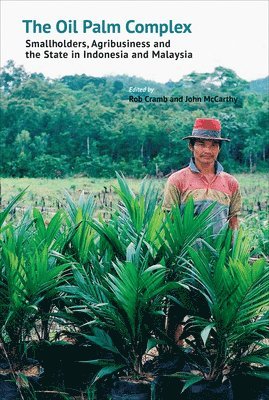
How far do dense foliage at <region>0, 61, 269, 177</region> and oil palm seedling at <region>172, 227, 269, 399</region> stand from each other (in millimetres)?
18727

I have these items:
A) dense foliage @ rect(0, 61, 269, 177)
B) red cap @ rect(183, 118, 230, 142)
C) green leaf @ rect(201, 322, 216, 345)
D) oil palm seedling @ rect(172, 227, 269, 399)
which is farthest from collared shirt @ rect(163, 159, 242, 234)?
dense foliage @ rect(0, 61, 269, 177)

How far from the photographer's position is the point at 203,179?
350 centimetres

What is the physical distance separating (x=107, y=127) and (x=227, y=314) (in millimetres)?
23365

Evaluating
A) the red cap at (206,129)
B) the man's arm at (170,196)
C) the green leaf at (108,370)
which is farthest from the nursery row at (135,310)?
the red cap at (206,129)

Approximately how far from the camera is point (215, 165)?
3.51 metres

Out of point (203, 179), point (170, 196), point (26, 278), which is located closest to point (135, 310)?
point (26, 278)

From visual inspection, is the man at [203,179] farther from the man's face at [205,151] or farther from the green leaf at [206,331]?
the green leaf at [206,331]

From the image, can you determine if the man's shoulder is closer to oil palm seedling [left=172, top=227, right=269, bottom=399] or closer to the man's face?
the man's face

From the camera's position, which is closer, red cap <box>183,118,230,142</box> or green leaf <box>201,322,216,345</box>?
green leaf <box>201,322,216,345</box>

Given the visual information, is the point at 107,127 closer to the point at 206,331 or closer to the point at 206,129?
the point at 206,129

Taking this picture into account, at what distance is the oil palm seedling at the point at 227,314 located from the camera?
2.61 metres

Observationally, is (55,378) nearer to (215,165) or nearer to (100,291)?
(100,291)

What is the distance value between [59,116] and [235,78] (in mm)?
8273

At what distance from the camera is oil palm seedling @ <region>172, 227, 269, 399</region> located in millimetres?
2605
